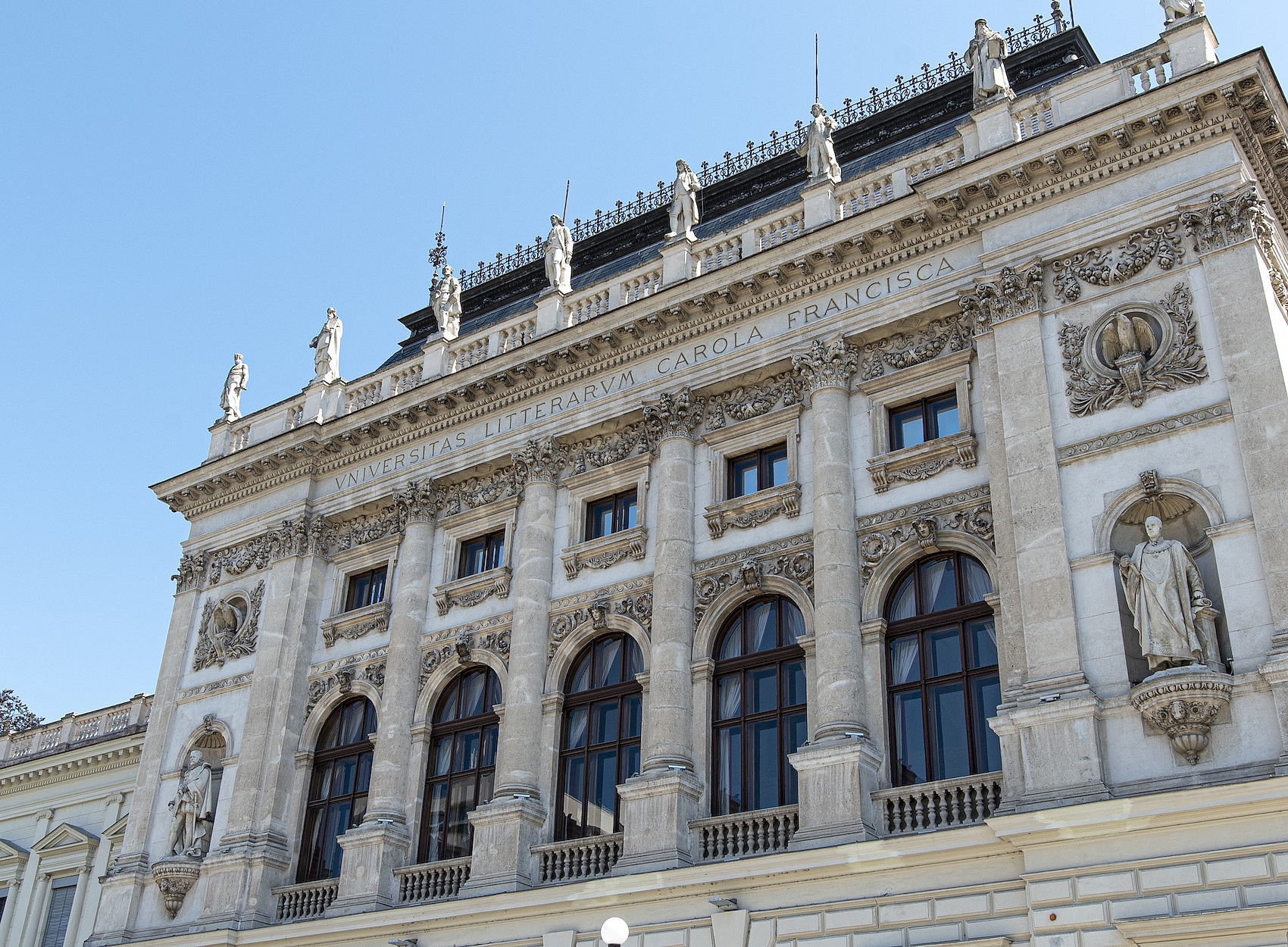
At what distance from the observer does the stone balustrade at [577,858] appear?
68.2ft

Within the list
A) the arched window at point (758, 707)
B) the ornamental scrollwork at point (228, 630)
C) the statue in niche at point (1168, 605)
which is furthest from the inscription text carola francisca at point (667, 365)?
the statue in niche at point (1168, 605)

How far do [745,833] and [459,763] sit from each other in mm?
6489

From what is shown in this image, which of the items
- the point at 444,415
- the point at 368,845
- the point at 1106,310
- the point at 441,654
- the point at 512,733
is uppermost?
the point at 444,415

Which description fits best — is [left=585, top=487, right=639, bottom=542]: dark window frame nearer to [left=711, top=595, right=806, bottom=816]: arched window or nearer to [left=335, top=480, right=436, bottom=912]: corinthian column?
[left=711, top=595, right=806, bottom=816]: arched window

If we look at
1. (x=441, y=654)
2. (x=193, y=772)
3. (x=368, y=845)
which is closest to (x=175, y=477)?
(x=193, y=772)

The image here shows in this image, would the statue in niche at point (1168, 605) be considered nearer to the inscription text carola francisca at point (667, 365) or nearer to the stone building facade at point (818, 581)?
the stone building facade at point (818, 581)

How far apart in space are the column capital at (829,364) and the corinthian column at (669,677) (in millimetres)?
2288

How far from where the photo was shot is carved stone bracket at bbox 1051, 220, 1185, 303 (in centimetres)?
1938

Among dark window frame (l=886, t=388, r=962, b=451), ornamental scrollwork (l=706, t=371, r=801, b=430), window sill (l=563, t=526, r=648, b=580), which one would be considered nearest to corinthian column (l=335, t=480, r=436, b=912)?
window sill (l=563, t=526, r=648, b=580)

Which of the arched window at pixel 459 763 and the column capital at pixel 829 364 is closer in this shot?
the column capital at pixel 829 364

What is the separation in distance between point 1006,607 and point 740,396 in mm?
6603

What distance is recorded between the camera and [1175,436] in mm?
18062

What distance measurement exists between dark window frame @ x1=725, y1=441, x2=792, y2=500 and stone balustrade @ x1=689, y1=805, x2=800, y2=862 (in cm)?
534

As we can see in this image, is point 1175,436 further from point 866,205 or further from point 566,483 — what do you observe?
point 566,483
